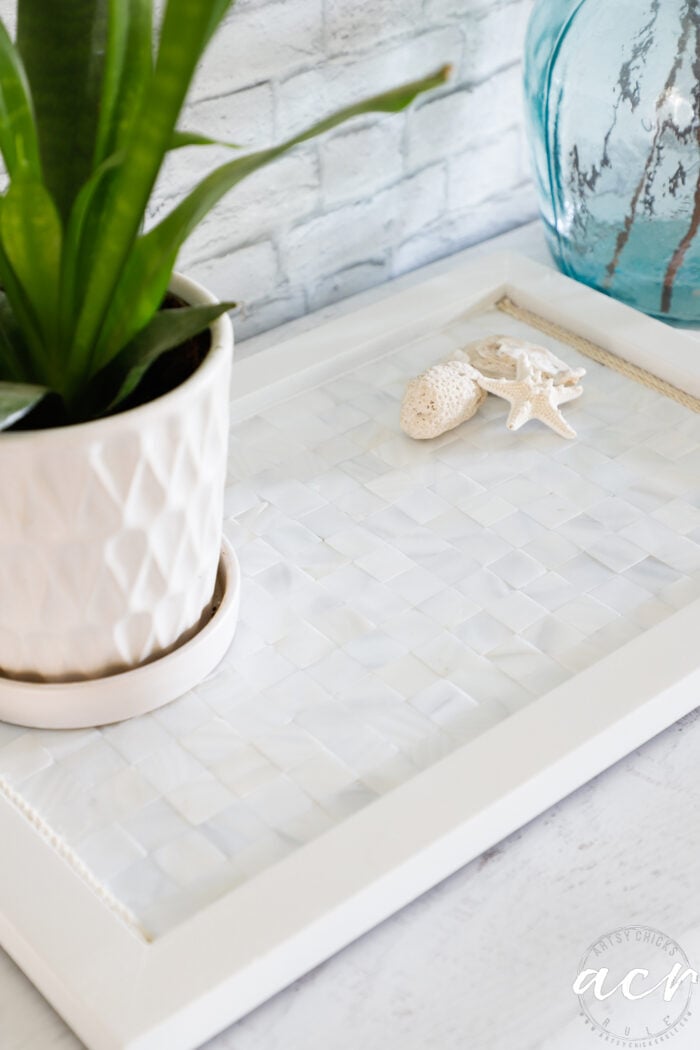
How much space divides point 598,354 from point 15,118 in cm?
49

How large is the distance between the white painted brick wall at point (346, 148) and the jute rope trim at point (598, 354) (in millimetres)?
138

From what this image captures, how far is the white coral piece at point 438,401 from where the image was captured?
2.50 ft

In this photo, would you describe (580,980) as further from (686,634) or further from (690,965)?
(686,634)

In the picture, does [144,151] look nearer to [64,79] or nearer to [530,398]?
[64,79]

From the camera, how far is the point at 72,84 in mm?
524

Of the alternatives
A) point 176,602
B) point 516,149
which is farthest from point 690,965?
point 516,149

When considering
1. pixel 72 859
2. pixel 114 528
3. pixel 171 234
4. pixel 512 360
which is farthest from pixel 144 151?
pixel 512 360

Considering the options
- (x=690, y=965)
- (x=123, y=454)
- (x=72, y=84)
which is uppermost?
(x=72, y=84)

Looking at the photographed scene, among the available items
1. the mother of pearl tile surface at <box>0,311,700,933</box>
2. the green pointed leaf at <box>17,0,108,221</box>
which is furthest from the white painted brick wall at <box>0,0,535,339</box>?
the green pointed leaf at <box>17,0,108,221</box>

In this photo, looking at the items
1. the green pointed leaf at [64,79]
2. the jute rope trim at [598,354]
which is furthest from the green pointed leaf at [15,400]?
the jute rope trim at [598,354]

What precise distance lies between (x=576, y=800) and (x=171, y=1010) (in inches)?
8.5

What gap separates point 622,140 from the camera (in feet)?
2.80

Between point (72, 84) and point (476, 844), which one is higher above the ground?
point (72, 84)

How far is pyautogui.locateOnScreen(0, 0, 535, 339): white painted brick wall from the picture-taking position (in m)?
0.82
